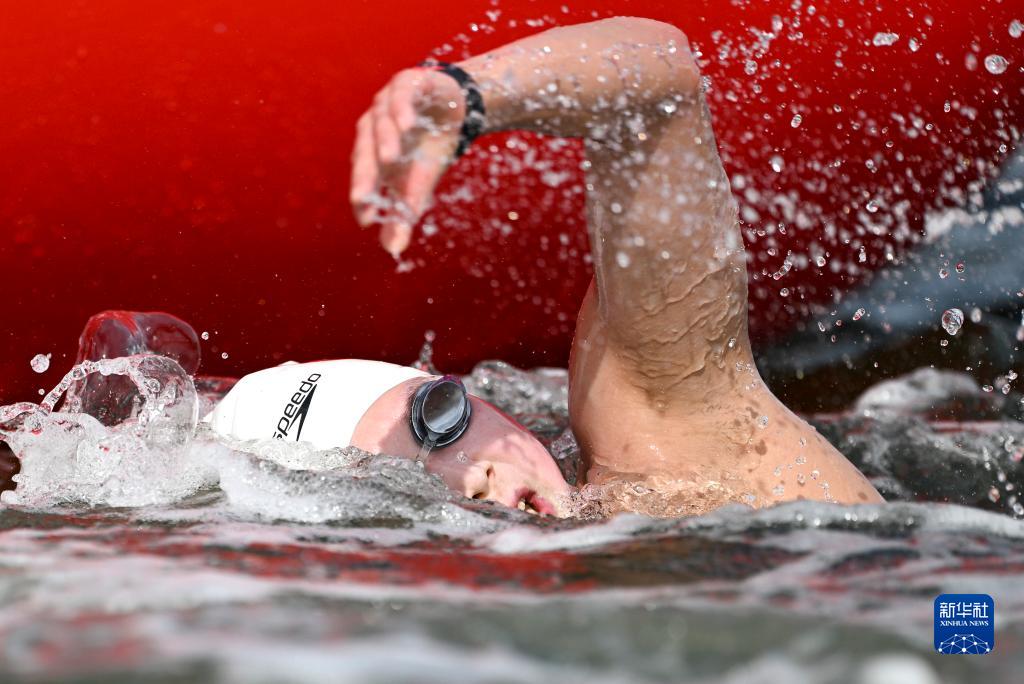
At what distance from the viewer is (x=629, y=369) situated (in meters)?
1.69

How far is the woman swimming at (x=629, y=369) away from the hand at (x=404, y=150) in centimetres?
11

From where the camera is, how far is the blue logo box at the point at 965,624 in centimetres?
87

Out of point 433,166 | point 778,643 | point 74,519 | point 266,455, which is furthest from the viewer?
point 266,455

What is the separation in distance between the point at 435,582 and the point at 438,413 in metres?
0.64

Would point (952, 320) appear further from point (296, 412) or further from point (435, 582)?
point (435, 582)

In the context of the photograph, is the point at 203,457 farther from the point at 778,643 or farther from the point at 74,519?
the point at 778,643

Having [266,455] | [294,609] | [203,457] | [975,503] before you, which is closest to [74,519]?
[203,457]

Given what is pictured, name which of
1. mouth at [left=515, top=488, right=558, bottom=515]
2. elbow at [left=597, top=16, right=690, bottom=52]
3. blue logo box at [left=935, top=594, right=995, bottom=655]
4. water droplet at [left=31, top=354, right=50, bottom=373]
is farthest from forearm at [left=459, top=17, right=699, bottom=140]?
water droplet at [left=31, top=354, right=50, bottom=373]

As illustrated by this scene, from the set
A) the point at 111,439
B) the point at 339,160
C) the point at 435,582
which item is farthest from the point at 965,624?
the point at 339,160

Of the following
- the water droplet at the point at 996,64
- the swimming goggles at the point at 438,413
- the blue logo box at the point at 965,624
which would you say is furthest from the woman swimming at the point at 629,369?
the water droplet at the point at 996,64

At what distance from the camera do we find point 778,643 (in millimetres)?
Answer: 854

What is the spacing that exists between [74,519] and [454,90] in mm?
793

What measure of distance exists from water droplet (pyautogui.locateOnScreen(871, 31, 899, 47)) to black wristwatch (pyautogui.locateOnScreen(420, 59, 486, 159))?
175 cm

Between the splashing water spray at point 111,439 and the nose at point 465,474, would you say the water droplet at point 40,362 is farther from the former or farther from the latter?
the nose at point 465,474
